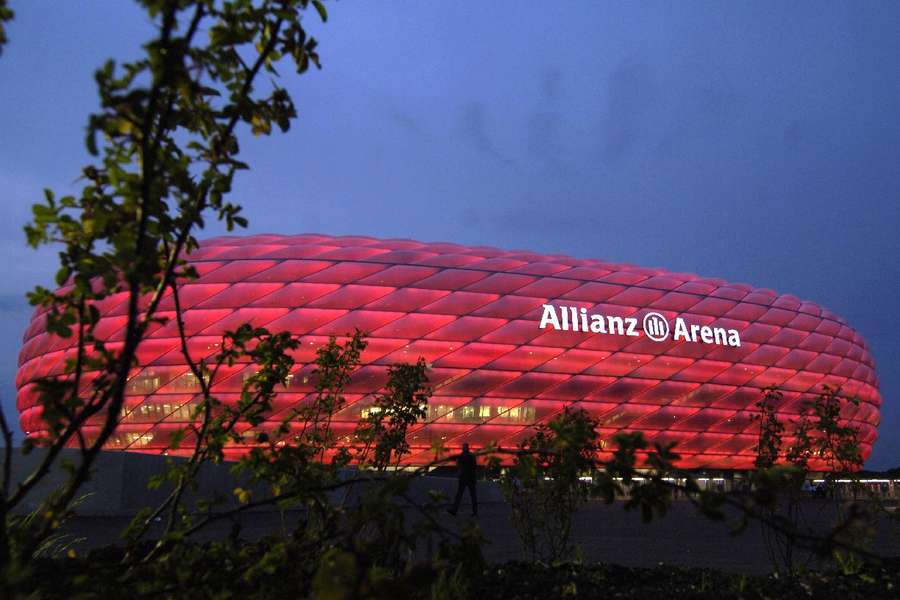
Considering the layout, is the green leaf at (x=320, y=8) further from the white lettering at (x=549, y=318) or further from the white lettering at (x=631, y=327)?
the white lettering at (x=631, y=327)

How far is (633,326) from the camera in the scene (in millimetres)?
31453

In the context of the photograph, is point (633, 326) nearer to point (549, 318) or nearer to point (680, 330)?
point (680, 330)

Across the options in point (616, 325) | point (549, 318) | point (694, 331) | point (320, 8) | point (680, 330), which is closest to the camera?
point (320, 8)

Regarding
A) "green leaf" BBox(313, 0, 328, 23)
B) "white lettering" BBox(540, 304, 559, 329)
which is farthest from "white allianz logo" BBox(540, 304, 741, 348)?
"green leaf" BBox(313, 0, 328, 23)

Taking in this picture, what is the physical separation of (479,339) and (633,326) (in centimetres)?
759

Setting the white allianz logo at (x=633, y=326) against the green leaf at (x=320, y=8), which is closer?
the green leaf at (x=320, y=8)

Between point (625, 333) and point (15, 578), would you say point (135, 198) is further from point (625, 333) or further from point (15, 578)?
point (625, 333)

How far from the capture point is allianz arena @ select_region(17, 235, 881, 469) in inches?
1110

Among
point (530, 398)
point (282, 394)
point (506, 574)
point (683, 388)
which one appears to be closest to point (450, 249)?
point (530, 398)

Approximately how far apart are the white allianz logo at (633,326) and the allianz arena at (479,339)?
0.22ft

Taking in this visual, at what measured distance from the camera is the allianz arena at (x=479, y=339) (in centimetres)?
2819

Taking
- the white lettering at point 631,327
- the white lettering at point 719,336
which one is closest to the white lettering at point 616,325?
the white lettering at point 631,327

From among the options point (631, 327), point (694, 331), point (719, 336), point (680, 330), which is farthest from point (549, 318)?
point (719, 336)

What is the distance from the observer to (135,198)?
5.16 ft
